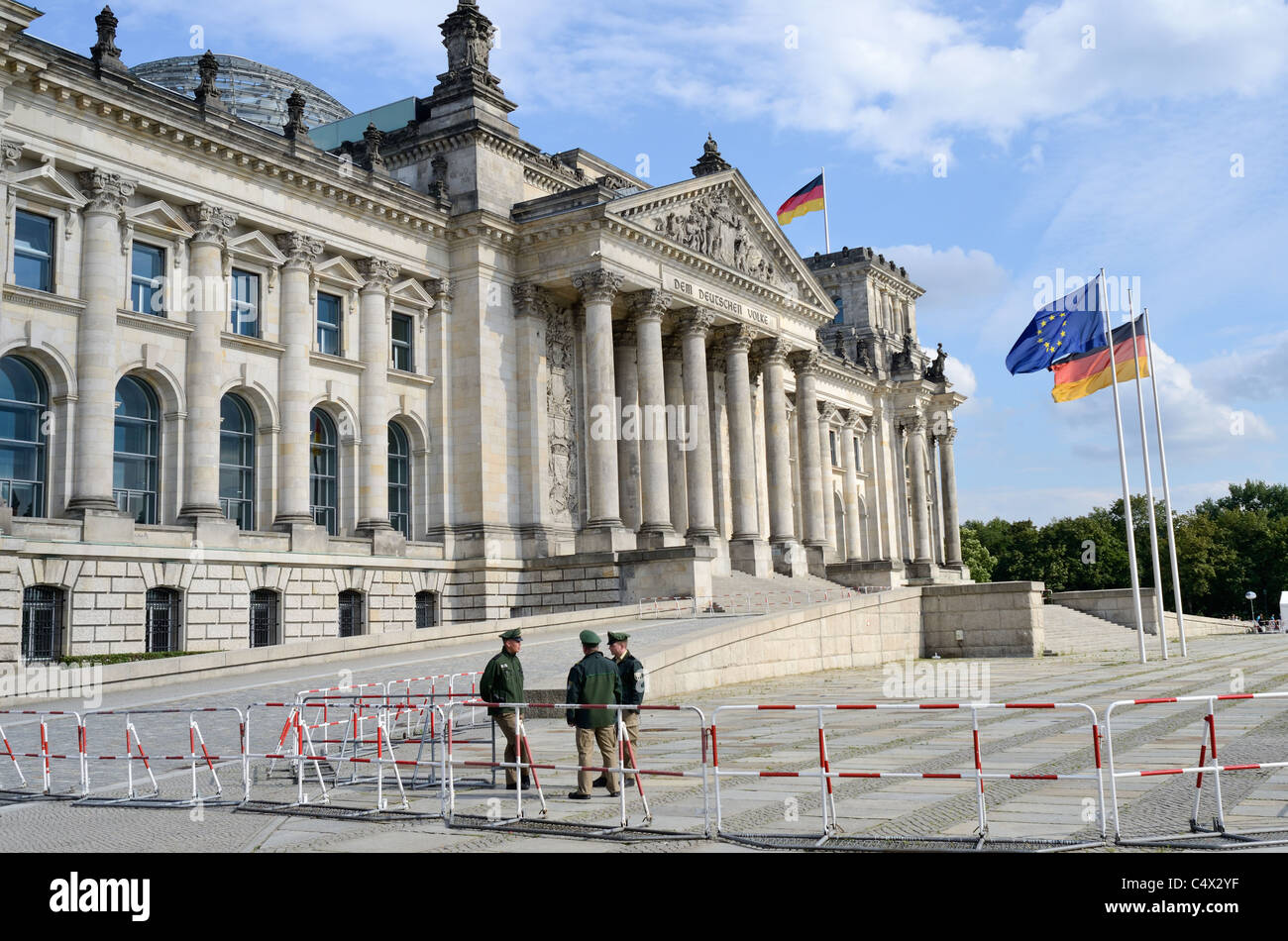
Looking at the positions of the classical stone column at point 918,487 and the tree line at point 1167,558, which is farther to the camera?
the tree line at point 1167,558

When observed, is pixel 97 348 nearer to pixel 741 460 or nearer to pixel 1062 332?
pixel 1062 332

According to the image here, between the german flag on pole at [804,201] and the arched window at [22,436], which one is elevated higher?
the german flag on pole at [804,201]

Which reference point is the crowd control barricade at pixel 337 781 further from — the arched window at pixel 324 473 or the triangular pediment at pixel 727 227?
the triangular pediment at pixel 727 227

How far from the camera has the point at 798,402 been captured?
201 feet

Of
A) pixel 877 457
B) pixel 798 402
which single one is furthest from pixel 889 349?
pixel 798 402

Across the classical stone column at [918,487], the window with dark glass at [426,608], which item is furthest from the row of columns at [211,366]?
the classical stone column at [918,487]

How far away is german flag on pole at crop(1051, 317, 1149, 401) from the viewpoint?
117ft

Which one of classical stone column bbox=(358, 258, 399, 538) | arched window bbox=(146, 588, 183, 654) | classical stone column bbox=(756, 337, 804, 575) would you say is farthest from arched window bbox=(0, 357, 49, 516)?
classical stone column bbox=(756, 337, 804, 575)

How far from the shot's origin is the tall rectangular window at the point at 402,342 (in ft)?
148

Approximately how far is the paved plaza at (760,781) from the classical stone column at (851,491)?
157 ft

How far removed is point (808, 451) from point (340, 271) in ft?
88.9

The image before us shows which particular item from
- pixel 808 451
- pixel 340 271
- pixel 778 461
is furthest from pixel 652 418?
pixel 808 451
